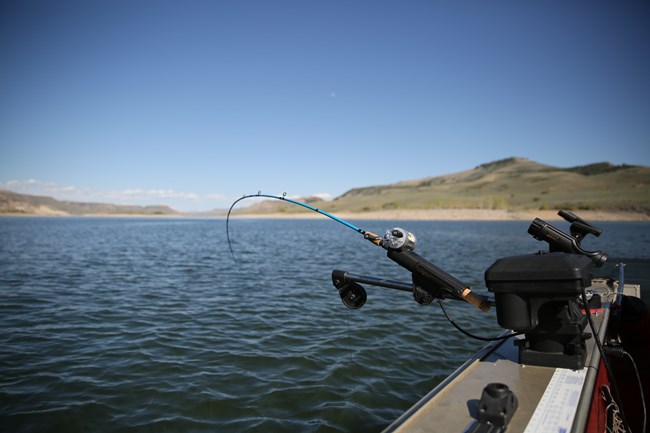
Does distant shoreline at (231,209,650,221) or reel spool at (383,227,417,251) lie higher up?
reel spool at (383,227,417,251)

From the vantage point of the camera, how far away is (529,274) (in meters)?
2.98

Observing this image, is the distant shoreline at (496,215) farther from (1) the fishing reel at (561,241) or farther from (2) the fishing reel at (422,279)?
(2) the fishing reel at (422,279)

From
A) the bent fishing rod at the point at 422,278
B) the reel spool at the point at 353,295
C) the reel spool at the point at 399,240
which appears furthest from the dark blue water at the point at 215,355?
the reel spool at the point at 399,240

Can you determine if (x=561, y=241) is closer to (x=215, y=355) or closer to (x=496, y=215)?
(x=215, y=355)

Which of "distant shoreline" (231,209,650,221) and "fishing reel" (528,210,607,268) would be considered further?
"distant shoreline" (231,209,650,221)

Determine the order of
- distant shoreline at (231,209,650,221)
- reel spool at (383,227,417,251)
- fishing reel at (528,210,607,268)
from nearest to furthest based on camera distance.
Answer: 1. reel spool at (383,227,417,251)
2. fishing reel at (528,210,607,268)
3. distant shoreline at (231,209,650,221)

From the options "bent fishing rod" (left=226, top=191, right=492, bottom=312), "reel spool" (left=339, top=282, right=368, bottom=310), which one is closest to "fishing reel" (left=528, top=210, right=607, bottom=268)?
"bent fishing rod" (left=226, top=191, right=492, bottom=312)

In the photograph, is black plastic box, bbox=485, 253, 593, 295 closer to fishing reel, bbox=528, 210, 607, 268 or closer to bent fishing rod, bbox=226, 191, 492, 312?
bent fishing rod, bbox=226, 191, 492, 312

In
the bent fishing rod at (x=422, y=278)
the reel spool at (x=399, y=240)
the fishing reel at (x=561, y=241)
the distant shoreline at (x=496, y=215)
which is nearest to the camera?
the bent fishing rod at (x=422, y=278)

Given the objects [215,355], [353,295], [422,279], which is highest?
[422,279]

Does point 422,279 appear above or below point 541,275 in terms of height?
below

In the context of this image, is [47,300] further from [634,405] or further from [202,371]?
[634,405]

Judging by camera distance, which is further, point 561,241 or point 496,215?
point 496,215

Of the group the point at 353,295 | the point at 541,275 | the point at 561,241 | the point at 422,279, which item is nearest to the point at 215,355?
the point at 353,295
